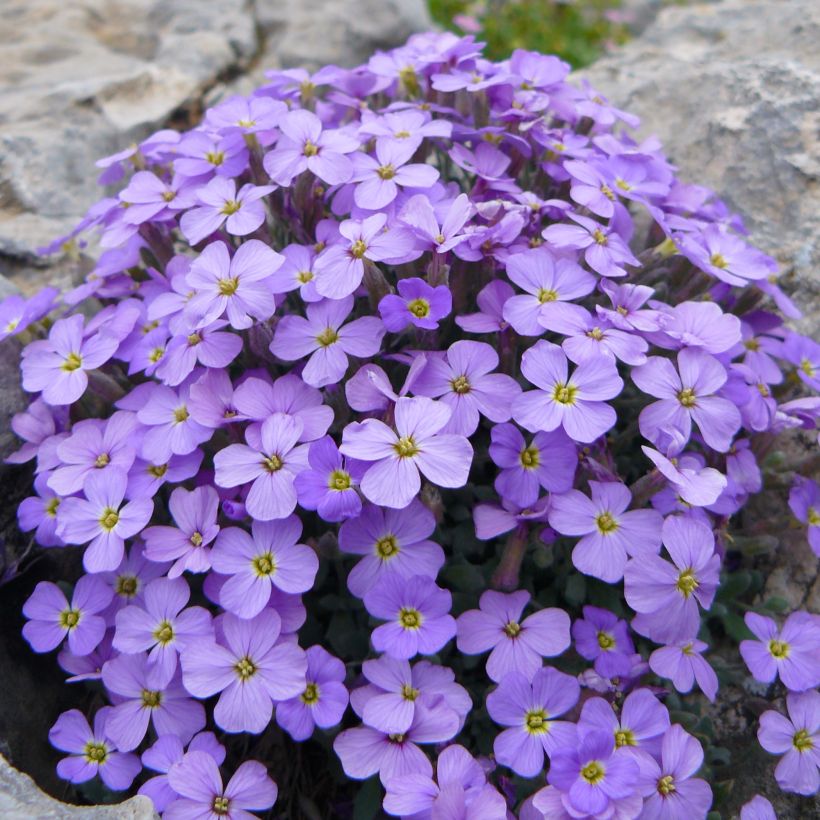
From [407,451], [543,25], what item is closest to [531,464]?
[407,451]

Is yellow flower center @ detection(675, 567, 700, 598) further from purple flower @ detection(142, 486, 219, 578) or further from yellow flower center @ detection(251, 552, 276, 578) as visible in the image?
purple flower @ detection(142, 486, 219, 578)

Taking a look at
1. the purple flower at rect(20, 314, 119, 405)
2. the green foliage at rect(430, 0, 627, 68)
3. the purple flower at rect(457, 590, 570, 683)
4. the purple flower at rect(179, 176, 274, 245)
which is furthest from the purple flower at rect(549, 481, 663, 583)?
the green foliage at rect(430, 0, 627, 68)

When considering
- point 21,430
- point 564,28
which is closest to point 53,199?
point 21,430

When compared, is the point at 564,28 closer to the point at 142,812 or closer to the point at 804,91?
the point at 804,91

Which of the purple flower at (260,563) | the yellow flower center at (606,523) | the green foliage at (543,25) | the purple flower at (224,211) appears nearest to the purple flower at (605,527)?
the yellow flower center at (606,523)

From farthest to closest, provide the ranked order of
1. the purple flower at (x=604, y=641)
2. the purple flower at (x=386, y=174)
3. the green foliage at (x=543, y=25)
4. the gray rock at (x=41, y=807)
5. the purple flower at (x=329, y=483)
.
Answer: the green foliage at (x=543, y=25) → the purple flower at (x=386, y=174) → the purple flower at (x=604, y=641) → the purple flower at (x=329, y=483) → the gray rock at (x=41, y=807)

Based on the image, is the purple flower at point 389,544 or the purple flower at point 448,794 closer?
the purple flower at point 448,794

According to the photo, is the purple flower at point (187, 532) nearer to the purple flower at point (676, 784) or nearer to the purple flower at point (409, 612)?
the purple flower at point (409, 612)
